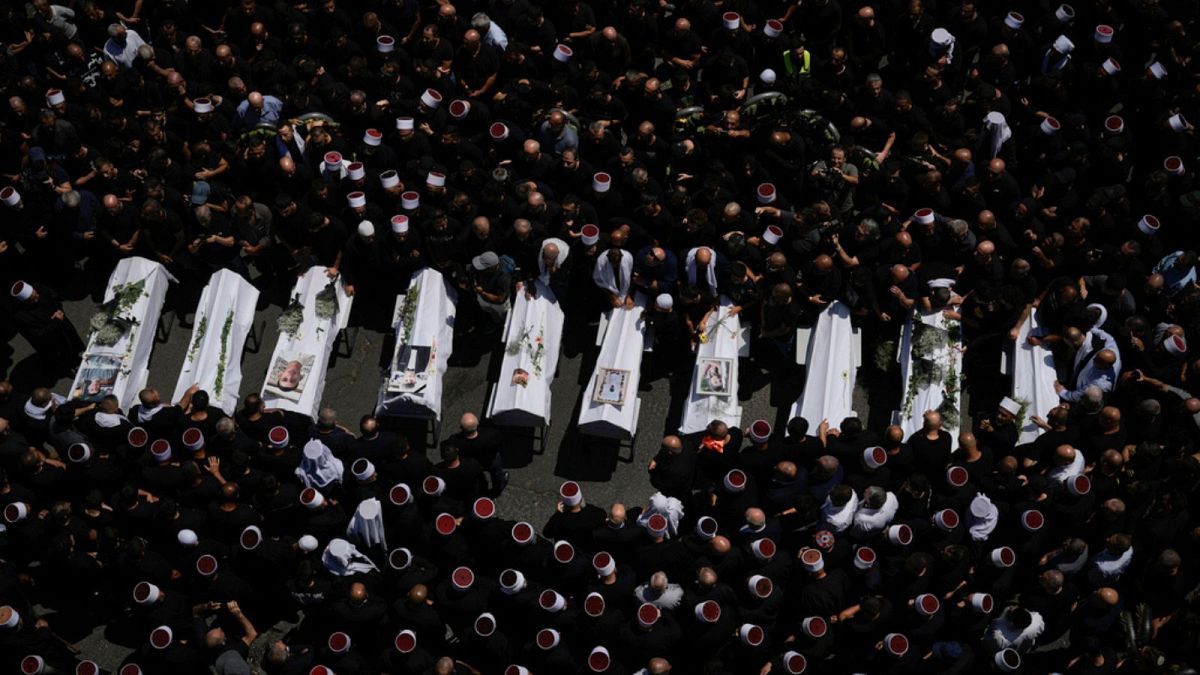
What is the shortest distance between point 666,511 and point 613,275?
3681 millimetres

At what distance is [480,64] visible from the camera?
18.5 metres

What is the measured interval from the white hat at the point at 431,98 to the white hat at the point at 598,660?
8.47m

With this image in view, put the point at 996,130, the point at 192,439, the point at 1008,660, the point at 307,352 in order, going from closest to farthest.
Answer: the point at 1008,660 → the point at 192,439 → the point at 307,352 → the point at 996,130

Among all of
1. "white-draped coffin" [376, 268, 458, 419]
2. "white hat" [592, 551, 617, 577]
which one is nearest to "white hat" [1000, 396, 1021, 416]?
Answer: "white hat" [592, 551, 617, 577]

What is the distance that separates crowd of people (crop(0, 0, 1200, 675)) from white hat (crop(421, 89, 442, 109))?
0.57 ft

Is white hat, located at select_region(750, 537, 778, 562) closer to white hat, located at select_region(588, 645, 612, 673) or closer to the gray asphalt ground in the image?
white hat, located at select_region(588, 645, 612, 673)

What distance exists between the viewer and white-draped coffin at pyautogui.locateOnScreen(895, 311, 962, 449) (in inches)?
622

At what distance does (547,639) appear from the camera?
537 inches

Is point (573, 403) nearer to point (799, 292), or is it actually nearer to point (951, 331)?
point (799, 292)

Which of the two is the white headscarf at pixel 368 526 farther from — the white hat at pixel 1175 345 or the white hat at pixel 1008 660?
the white hat at pixel 1175 345

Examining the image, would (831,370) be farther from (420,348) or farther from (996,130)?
(420,348)

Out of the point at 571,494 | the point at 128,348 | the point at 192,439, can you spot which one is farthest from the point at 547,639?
the point at 128,348

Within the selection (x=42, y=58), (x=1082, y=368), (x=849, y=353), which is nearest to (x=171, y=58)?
(x=42, y=58)

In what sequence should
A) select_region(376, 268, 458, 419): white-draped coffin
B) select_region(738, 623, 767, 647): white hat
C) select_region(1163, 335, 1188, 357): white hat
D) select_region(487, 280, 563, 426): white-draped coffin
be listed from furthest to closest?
select_region(376, 268, 458, 419): white-draped coffin < select_region(487, 280, 563, 426): white-draped coffin < select_region(1163, 335, 1188, 357): white hat < select_region(738, 623, 767, 647): white hat
